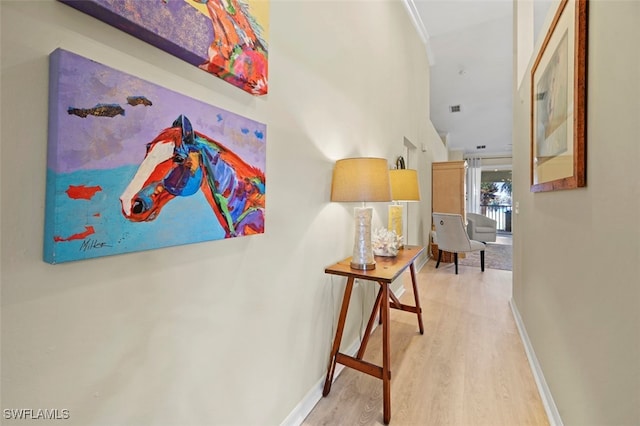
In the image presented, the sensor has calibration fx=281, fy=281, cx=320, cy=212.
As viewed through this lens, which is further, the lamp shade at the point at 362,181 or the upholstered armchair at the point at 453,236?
the upholstered armchair at the point at 453,236

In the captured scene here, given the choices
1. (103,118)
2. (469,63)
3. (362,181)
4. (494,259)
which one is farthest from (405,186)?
(494,259)

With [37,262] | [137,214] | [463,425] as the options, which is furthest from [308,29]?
[463,425]

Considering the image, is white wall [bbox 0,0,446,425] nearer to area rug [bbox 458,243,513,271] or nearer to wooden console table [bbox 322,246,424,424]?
wooden console table [bbox 322,246,424,424]

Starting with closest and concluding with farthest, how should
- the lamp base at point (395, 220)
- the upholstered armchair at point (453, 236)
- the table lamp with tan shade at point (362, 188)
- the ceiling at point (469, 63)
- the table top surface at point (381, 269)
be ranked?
the table top surface at point (381, 269) → the table lamp with tan shade at point (362, 188) → the lamp base at point (395, 220) → the ceiling at point (469, 63) → the upholstered armchair at point (453, 236)

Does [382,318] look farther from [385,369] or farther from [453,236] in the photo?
[453,236]

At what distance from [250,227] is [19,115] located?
70 cm

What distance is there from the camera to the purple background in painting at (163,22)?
0.68 m

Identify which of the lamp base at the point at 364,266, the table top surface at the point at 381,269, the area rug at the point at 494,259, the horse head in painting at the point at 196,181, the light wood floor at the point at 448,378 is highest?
the horse head in painting at the point at 196,181

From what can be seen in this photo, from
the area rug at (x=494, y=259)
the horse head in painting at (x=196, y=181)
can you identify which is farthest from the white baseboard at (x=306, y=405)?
the area rug at (x=494, y=259)

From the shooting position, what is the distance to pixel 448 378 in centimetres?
187

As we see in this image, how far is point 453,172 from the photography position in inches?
209

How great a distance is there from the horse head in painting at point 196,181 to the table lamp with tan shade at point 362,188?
0.63 meters

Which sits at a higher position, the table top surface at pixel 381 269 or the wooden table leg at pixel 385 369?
the table top surface at pixel 381 269

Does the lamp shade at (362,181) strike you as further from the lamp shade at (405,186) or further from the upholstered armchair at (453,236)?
the upholstered armchair at (453,236)
